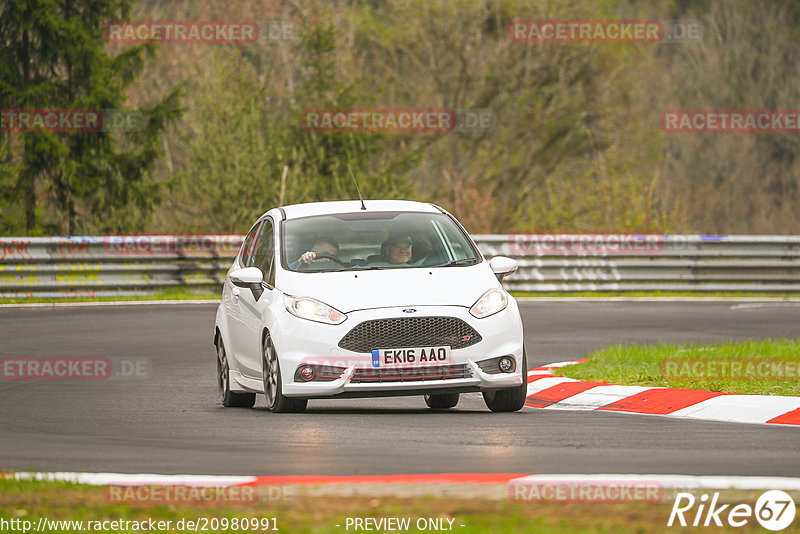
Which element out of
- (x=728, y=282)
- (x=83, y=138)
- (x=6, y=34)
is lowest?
(x=728, y=282)

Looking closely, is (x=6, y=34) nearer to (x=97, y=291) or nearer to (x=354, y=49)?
(x=97, y=291)

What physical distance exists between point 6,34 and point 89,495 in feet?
89.2

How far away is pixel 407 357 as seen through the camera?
10.8 meters

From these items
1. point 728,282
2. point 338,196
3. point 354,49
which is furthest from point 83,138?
point 354,49

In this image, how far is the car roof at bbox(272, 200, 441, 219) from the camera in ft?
41.1

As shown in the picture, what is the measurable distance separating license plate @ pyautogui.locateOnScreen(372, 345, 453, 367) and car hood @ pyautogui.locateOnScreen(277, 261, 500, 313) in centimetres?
33

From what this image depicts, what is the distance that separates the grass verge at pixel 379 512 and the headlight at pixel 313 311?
3973mm

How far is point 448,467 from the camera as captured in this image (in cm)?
802

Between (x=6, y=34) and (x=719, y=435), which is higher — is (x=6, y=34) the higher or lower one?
the higher one
